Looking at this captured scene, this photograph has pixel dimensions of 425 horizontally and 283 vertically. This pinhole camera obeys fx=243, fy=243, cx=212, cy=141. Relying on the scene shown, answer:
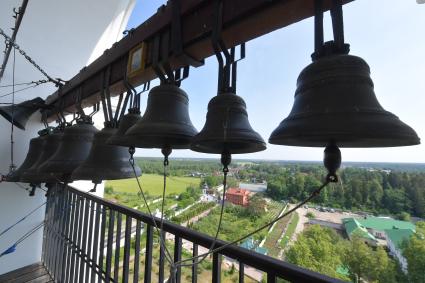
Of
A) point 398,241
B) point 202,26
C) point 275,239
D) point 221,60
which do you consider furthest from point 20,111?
point 398,241

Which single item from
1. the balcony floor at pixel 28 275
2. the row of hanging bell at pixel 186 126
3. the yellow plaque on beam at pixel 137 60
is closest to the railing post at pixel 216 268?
the row of hanging bell at pixel 186 126

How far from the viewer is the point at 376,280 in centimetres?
209

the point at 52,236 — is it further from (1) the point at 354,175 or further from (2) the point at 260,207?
(1) the point at 354,175

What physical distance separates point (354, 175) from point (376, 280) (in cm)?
138

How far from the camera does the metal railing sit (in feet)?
2.72

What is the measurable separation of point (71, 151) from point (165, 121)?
1.14m

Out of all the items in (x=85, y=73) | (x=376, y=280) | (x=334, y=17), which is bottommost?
(x=376, y=280)

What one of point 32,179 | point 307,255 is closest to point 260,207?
point 307,255

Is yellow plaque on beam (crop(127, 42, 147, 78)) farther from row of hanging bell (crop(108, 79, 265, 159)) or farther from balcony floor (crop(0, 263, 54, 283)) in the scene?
balcony floor (crop(0, 263, 54, 283))

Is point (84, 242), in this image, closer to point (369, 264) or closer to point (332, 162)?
point (332, 162)

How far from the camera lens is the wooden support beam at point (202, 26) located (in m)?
0.76

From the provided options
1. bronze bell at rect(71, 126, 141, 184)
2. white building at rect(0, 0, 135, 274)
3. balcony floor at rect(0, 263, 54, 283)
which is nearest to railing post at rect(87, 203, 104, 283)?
bronze bell at rect(71, 126, 141, 184)

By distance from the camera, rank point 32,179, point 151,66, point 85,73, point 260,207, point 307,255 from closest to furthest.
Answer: point 151,66, point 85,73, point 32,179, point 260,207, point 307,255

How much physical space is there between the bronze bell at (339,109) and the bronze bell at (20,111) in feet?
9.54
